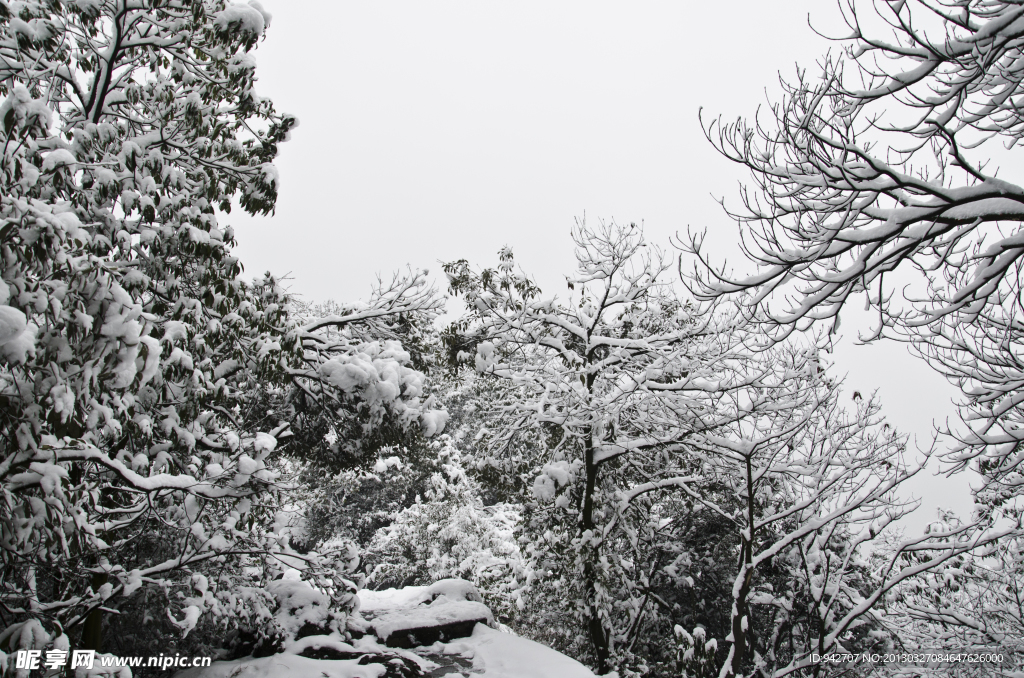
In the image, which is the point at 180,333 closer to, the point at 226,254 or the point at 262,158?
the point at 226,254

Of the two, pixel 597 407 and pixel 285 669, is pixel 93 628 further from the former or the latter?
pixel 597 407

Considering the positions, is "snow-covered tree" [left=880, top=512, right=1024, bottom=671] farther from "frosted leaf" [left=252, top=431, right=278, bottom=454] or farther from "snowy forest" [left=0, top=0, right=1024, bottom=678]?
"frosted leaf" [left=252, top=431, right=278, bottom=454]

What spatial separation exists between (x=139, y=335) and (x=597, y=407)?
19.8ft

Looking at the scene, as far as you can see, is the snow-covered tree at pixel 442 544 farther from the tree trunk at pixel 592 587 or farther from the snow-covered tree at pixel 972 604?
the snow-covered tree at pixel 972 604

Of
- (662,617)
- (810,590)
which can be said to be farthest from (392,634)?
(810,590)

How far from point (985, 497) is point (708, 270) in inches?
258

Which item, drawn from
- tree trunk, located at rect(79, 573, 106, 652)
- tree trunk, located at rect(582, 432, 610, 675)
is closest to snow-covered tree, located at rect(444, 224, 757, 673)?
tree trunk, located at rect(582, 432, 610, 675)

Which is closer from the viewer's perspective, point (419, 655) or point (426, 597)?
point (419, 655)

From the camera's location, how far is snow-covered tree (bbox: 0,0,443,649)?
2730 mm

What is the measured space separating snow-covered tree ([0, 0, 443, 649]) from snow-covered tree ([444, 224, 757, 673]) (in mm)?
2544

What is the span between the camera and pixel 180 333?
13.3 ft

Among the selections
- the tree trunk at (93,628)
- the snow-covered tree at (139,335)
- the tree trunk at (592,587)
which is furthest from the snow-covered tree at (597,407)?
the tree trunk at (93,628)

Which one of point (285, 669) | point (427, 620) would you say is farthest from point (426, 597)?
point (285, 669)

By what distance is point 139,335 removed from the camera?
2.91 metres
